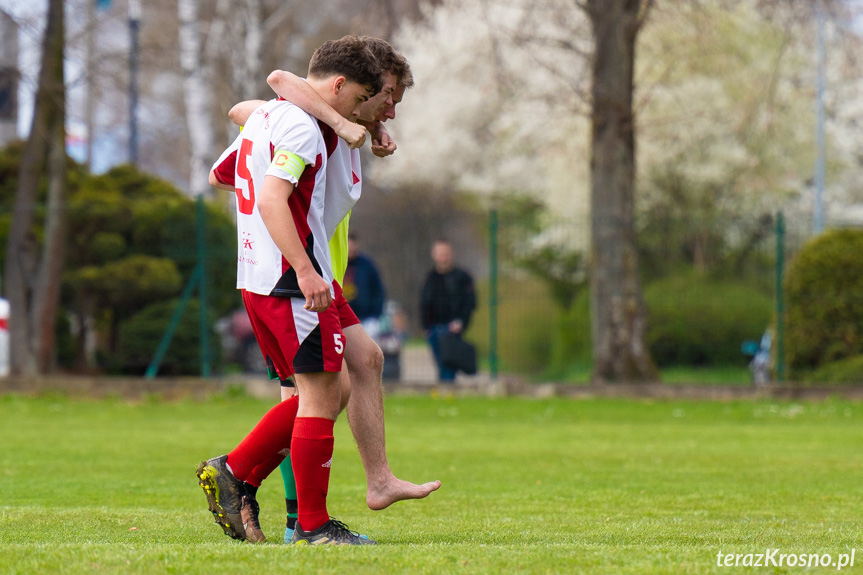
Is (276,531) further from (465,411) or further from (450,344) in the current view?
(450,344)

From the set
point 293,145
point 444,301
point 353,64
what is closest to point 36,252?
point 444,301

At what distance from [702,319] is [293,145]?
12366 millimetres

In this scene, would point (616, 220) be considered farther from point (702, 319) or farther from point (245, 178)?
point (245, 178)

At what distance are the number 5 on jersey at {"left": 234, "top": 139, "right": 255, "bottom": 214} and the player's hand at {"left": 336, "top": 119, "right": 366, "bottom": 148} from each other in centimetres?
40

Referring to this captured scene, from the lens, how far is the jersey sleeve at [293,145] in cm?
461

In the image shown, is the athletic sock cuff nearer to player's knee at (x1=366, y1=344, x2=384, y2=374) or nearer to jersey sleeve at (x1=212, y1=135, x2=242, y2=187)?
player's knee at (x1=366, y1=344, x2=384, y2=374)

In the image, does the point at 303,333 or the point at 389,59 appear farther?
the point at 389,59

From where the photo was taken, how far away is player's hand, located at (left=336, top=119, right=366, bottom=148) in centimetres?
472

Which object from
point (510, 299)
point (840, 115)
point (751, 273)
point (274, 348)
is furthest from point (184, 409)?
point (840, 115)

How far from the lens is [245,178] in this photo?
16.1 feet

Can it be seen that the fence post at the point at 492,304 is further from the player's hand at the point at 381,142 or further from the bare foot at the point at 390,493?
the bare foot at the point at 390,493

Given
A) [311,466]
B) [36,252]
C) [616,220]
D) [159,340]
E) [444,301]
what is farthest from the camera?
[159,340]

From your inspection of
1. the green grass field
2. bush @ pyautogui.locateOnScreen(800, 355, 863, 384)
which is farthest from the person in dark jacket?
bush @ pyautogui.locateOnScreen(800, 355, 863, 384)

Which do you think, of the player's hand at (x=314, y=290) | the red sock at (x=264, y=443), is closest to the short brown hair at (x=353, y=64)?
the player's hand at (x=314, y=290)
